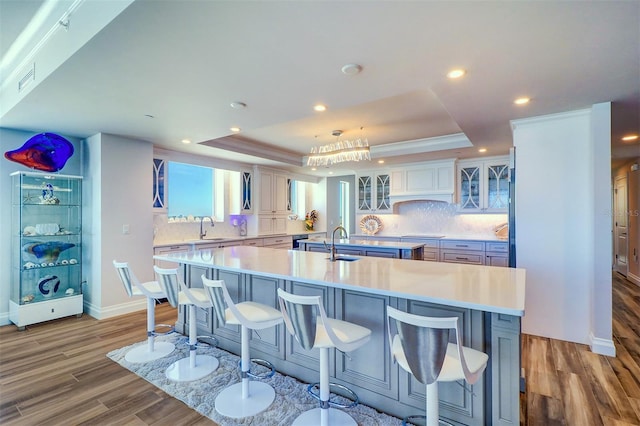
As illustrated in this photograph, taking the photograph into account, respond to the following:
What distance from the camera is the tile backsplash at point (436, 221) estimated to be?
19.2ft

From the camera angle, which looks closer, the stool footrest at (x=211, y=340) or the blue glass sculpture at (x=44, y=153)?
the stool footrest at (x=211, y=340)

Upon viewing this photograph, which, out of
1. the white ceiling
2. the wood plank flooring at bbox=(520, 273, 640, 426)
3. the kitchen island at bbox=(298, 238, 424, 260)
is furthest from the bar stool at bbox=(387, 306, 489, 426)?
the kitchen island at bbox=(298, 238, 424, 260)

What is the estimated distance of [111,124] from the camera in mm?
3535

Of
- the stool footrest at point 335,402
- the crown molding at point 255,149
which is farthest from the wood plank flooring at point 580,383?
the crown molding at point 255,149

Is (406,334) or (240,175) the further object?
(240,175)

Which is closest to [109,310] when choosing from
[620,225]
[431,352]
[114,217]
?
[114,217]

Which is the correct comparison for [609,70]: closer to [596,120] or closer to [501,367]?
[596,120]

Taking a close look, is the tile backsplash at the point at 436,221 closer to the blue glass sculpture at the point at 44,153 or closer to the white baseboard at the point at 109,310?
the white baseboard at the point at 109,310

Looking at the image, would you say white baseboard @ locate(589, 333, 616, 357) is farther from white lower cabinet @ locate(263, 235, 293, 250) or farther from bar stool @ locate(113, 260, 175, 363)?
white lower cabinet @ locate(263, 235, 293, 250)

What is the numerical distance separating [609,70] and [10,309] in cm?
655

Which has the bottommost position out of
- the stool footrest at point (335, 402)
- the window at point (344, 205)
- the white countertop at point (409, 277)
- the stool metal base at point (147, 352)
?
the stool metal base at point (147, 352)

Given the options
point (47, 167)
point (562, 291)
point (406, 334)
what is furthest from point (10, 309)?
point (562, 291)

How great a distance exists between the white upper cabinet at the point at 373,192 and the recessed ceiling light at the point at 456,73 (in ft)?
14.2

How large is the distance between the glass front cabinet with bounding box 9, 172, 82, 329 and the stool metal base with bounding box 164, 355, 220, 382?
2.33 metres
